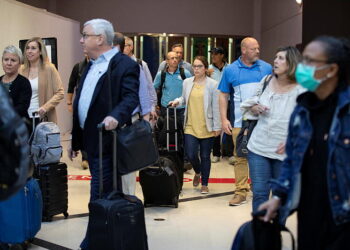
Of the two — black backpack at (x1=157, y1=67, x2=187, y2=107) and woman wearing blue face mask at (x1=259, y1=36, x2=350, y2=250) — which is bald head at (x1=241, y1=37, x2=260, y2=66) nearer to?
black backpack at (x1=157, y1=67, x2=187, y2=107)

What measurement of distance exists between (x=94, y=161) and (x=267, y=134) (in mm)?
1201

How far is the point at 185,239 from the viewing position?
527 cm

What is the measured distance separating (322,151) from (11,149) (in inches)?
49.6

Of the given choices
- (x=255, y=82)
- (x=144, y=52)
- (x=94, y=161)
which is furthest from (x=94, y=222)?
(x=144, y=52)

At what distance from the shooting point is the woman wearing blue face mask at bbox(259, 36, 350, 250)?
2.64 meters

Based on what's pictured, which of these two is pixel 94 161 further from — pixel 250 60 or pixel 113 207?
pixel 250 60

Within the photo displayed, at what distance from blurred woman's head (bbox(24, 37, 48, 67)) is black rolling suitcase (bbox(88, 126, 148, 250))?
256 cm

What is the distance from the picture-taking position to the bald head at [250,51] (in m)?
6.54

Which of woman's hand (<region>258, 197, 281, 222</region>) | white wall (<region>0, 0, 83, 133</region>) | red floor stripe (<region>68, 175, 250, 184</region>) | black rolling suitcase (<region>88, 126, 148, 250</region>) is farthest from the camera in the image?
white wall (<region>0, 0, 83, 133</region>)

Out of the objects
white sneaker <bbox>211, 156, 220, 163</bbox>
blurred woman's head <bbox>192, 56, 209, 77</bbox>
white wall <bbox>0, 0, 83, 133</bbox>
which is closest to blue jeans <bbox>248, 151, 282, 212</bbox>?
blurred woman's head <bbox>192, 56, 209, 77</bbox>

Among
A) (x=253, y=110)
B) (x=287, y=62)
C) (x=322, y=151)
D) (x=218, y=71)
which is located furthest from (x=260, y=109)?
(x=218, y=71)

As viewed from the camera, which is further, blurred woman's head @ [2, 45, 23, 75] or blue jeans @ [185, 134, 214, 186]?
blue jeans @ [185, 134, 214, 186]

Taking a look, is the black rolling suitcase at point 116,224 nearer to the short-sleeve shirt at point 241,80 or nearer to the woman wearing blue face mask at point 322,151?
the woman wearing blue face mask at point 322,151

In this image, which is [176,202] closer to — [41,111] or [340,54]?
[41,111]
